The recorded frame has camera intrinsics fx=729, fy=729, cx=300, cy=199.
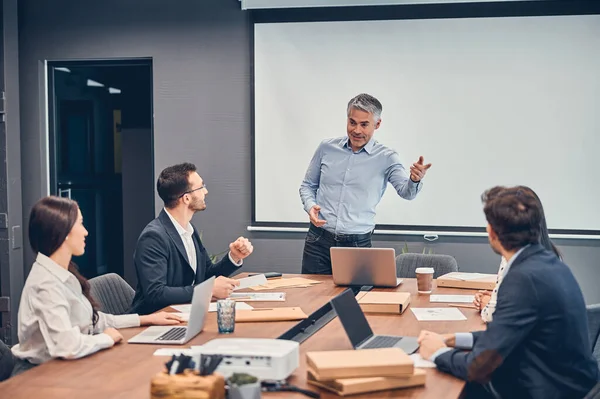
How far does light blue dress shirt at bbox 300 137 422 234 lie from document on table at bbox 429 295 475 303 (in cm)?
101

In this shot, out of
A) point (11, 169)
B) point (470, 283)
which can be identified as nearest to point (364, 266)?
point (470, 283)

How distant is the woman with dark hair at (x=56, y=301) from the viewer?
7.58ft

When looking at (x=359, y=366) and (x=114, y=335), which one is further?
(x=114, y=335)

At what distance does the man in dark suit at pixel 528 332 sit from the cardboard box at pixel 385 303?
2.36 feet

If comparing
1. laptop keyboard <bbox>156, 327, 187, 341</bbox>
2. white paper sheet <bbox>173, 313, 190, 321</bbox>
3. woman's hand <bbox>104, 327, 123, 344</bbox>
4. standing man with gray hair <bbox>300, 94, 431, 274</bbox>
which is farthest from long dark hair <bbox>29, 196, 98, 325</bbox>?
standing man with gray hair <bbox>300, 94, 431, 274</bbox>

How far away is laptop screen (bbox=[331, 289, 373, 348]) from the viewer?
2.32m

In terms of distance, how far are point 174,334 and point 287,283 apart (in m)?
1.18

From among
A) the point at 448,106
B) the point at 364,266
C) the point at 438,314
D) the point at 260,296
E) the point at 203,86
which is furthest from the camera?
the point at 203,86

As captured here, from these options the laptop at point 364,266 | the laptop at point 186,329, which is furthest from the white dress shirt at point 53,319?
the laptop at point 364,266

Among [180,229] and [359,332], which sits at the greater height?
[180,229]

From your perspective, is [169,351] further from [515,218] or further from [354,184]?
[354,184]

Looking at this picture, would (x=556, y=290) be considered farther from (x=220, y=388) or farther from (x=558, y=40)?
(x=558, y=40)

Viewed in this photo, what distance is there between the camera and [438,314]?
3.00 m

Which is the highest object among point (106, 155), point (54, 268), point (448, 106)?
point (448, 106)
